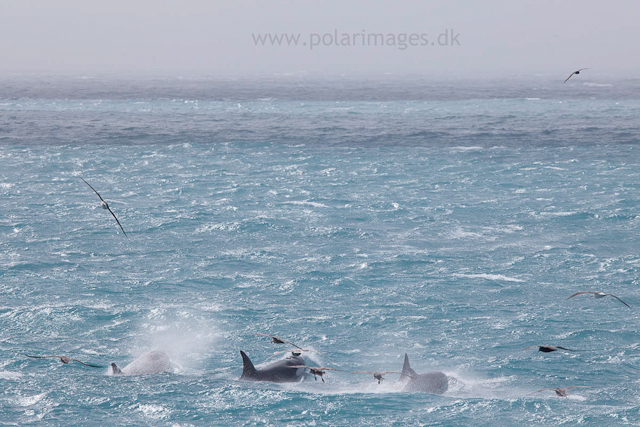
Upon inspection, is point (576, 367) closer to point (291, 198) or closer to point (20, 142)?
point (291, 198)

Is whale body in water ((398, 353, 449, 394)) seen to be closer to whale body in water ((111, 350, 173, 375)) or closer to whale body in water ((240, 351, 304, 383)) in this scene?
whale body in water ((240, 351, 304, 383))

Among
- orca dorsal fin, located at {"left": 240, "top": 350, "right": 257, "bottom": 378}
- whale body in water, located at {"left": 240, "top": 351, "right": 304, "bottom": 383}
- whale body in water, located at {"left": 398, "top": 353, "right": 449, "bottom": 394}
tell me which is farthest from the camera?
whale body in water, located at {"left": 240, "top": 351, "right": 304, "bottom": 383}

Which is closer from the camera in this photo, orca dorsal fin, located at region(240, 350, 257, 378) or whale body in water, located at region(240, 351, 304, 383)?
orca dorsal fin, located at region(240, 350, 257, 378)

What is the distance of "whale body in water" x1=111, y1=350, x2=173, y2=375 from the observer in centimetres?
3181

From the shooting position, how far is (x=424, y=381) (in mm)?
30656

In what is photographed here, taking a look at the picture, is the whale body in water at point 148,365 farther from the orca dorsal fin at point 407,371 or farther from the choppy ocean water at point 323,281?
the orca dorsal fin at point 407,371

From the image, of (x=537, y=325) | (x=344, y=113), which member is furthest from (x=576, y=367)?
(x=344, y=113)

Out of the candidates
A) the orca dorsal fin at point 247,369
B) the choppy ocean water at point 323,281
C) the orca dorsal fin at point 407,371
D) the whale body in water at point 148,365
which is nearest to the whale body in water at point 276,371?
the orca dorsal fin at point 247,369

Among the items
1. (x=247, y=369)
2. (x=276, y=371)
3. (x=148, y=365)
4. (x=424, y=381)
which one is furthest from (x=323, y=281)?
(x=148, y=365)

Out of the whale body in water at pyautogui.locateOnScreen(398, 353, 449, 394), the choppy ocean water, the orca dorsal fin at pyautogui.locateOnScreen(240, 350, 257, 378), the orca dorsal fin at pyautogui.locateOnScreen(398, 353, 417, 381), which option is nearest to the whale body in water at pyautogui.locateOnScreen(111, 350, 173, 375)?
the choppy ocean water

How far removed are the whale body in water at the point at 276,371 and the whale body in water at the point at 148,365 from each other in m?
4.13

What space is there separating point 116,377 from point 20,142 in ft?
262

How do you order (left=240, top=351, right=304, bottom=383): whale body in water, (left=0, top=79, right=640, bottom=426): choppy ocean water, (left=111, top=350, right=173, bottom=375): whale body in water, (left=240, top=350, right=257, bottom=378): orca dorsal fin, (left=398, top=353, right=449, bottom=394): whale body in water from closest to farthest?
1. (left=0, top=79, right=640, bottom=426): choppy ocean water
2. (left=398, top=353, right=449, bottom=394): whale body in water
3. (left=240, top=350, right=257, bottom=378): orca dorsal fin
4. (left=240, top=351, right=304, bottom=383): whale body in water
5. (left=111, top=350, right=173, bottom=375): whale body in water

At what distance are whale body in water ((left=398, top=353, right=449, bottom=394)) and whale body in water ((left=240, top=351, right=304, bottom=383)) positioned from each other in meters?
5.15
